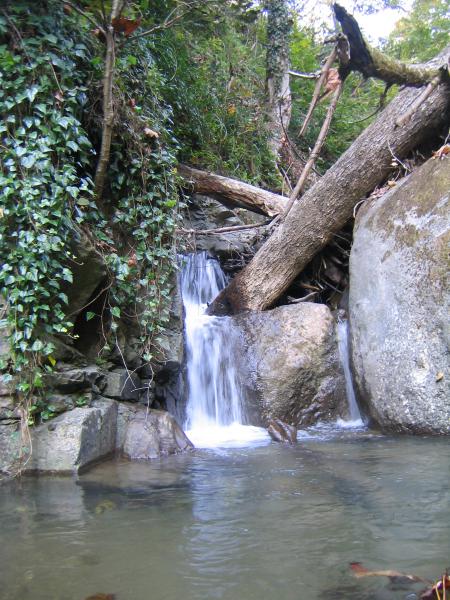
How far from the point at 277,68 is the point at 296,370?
25.1 feet

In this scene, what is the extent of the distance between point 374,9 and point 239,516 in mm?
18196

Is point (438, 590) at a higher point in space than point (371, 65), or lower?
lower

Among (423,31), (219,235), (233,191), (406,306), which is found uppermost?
(423,31)

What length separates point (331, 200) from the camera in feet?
23.2

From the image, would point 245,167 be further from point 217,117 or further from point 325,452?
point 325,452

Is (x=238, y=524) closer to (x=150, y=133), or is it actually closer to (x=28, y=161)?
(x=28, y=161)

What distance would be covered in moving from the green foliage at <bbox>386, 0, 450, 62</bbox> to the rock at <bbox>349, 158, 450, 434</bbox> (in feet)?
36.9

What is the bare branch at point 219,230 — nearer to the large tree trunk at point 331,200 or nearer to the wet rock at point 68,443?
the large tree trunk at point 331,200

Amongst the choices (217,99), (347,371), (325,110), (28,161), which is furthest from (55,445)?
(325,110)

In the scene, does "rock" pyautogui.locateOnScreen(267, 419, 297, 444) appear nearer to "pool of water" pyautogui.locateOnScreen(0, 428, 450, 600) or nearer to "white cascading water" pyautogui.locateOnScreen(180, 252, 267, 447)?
"white cascading water" pyautogui.locateOnScreen(180, 252, 267, 447)

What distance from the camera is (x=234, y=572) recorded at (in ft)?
7.98

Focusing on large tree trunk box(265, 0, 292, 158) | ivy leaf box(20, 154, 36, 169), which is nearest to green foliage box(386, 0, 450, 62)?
large tree trunk box(265, 0, 292, 158)

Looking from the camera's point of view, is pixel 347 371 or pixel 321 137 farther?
pixel 347 371

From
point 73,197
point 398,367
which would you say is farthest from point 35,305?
point 398,367
